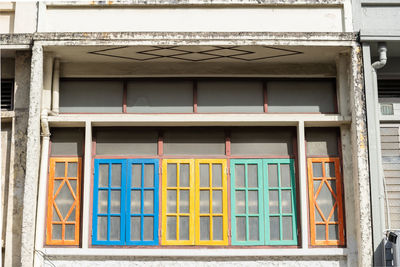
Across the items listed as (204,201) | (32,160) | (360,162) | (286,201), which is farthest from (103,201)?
(360,162)

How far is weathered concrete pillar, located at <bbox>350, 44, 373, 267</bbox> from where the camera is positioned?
776cm

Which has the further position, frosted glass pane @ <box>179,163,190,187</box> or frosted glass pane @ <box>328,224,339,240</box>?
frosted glass pane @ <box>179,163,190,187</box>

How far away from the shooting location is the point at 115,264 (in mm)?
8039

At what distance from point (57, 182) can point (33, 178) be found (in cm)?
68

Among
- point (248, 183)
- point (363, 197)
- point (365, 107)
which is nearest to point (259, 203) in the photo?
point (248, 183)

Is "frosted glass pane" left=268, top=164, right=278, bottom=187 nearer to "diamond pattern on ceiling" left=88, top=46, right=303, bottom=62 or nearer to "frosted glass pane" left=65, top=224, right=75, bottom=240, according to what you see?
"diamond pattern on ceiling" left=88, top=46, right=303, bottom=62

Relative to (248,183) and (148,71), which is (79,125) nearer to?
(148,71)

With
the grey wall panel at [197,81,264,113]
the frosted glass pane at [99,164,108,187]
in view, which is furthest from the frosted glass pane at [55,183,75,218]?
the grey wall panel at [197,81,264,113]

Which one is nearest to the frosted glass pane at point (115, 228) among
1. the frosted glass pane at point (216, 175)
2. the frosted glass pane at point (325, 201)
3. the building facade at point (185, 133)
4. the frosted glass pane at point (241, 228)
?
the building facade at point (185, 133)

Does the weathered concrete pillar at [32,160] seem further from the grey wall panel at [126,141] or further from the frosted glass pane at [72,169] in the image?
the grey wall panel at [126,141]

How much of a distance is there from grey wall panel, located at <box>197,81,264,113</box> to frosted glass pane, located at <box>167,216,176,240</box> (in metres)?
1.86

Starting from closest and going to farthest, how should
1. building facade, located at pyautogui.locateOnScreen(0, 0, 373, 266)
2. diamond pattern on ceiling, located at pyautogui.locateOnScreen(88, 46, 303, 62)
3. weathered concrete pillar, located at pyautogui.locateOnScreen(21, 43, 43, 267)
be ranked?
weathered concrete pillar, located at pyautogui.locateOnScreen(21, 43, 43, 267) → building facade, located at pyautogui.locateOnScreen(0, 0, 373, 266) → diamond pattern on ceiling, located at pyautogui.locateOnScreen(88, 46, 303, 62)

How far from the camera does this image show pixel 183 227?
27.3 feet

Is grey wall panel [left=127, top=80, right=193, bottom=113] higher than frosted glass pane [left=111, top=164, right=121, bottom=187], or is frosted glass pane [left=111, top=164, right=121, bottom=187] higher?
grey wall panel [left=127, top=80, right=193, bottom=113]
